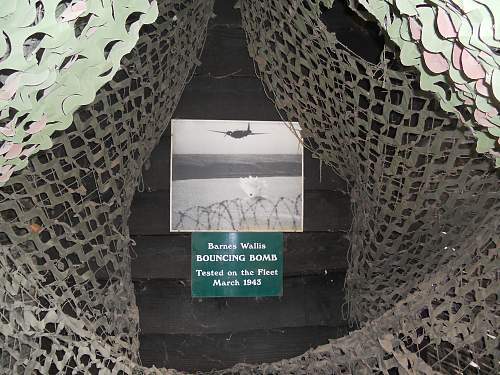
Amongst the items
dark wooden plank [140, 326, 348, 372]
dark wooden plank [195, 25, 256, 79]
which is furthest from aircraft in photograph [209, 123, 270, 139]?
Result: dark wooden plank [140, 326, 348, 372]

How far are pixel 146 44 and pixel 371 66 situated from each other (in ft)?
1.20

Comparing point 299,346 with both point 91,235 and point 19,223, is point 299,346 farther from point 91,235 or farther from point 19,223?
point 19,223

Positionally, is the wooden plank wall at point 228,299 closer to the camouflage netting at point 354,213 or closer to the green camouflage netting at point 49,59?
the camouflage netting at point 354,213

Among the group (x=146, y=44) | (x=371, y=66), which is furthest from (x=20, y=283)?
(x=371, y=66)

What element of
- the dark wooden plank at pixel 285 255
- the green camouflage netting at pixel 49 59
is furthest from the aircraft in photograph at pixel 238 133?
the green camouflage netting at pixel 49 59

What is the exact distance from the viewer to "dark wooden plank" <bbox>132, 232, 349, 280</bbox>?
→ 116 centimetres

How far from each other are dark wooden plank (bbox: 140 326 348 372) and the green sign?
0.33 ft

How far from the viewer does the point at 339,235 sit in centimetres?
123

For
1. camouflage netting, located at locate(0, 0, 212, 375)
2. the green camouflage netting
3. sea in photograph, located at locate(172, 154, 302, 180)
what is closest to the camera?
the green camouflage netting

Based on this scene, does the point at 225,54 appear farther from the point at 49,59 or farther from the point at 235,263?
the point at 49,59

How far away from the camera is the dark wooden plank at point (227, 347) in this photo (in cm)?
118

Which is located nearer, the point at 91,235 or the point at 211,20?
the point at 91,235

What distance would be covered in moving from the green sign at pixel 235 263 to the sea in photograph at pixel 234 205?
0.02 meters

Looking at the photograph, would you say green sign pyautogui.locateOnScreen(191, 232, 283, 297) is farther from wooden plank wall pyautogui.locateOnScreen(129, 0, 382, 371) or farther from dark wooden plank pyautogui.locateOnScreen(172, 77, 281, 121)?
dark wooden plank pyautogui.locateOnScreen(172, 77, 281, 121)
